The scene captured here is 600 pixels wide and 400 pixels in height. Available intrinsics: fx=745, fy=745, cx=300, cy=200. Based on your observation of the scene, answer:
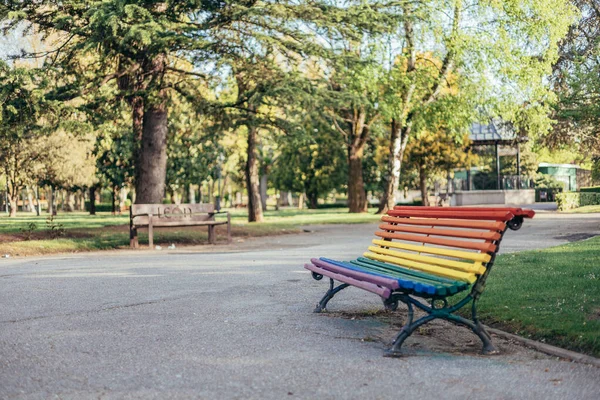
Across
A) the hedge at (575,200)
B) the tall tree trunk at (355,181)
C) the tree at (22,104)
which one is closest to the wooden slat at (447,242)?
the tree at (22,104)

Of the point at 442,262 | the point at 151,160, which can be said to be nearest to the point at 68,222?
the point at 151,160

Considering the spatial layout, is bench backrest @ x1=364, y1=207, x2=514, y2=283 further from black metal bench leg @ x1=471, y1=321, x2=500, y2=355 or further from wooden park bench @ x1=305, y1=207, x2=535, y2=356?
black metal bench leg @ x1=471, y1=321, x2=500, y2=355

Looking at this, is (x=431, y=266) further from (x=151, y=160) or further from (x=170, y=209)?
(x=151, y=160)

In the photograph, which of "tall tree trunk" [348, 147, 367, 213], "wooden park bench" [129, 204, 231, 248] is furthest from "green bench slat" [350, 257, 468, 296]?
"tall tree trunk" [348, 147, 367, 213]

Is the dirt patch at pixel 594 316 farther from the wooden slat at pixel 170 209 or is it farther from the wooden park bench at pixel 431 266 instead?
the wooden slat at pixel 170 209

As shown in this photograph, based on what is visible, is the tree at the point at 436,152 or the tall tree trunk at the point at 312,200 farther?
the tall tree trunk at the point at 312,200

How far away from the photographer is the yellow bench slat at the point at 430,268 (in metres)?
5.86

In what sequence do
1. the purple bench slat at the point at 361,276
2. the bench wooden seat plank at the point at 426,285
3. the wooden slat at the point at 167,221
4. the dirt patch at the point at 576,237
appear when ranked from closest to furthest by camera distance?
the bench wooden seat plank at the point at 426,285
the purple bench slat at the point at 361,276
the dirt patch at the point at 576,237
the wooden slat at the point at 167,221

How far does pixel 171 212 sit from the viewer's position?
19250 millimetres

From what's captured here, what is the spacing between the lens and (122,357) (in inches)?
224

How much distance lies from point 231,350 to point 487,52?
27.3 meters

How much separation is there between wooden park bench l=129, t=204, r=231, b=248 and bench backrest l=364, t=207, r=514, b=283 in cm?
1104

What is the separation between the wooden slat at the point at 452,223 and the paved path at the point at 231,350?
978mm

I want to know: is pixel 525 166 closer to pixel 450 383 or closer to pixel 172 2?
pixel 172 2
